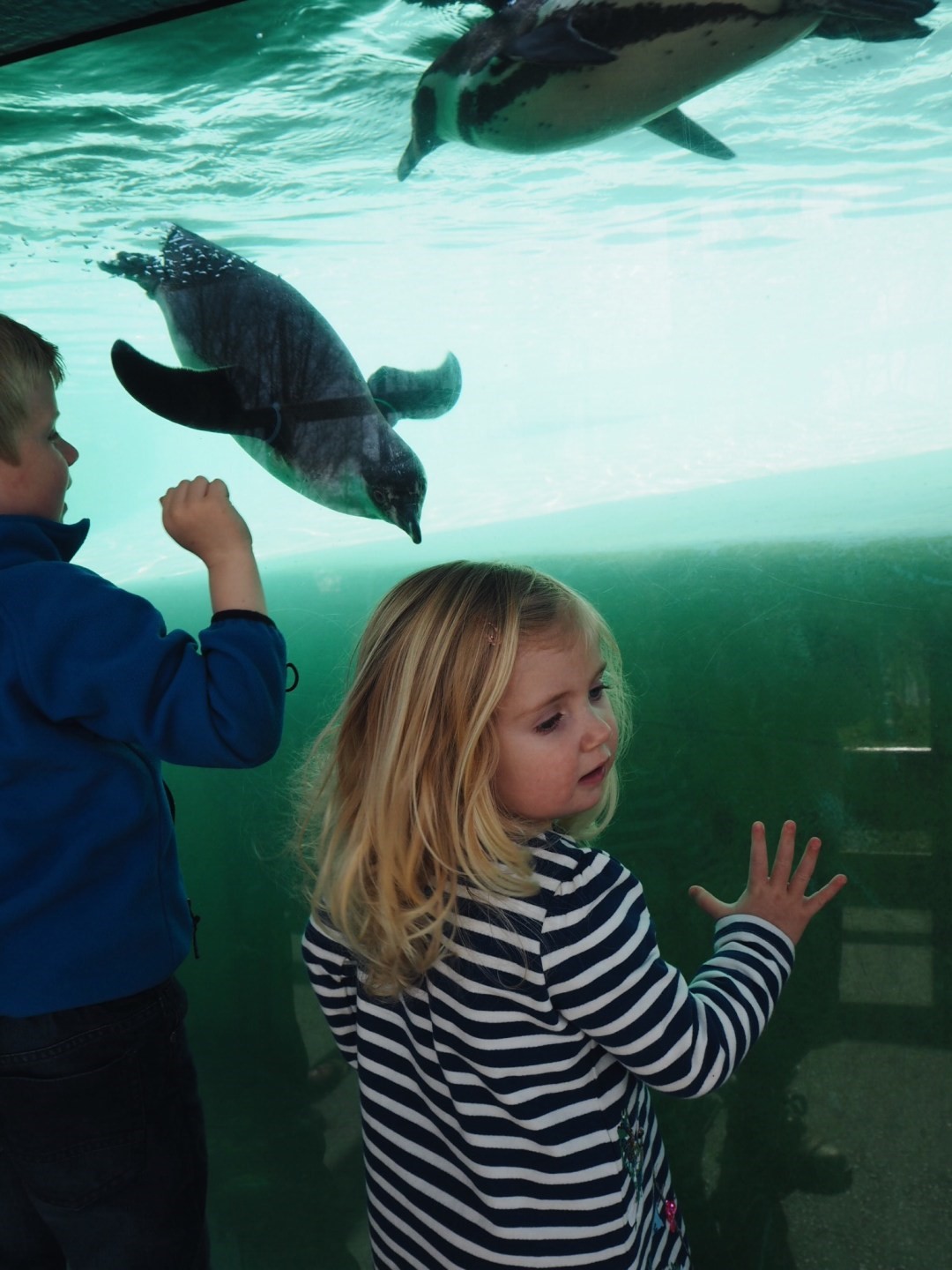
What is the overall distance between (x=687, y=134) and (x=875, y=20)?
278 millimetres

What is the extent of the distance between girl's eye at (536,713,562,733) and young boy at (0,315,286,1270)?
26 cm

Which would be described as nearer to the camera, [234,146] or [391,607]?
[391,607]

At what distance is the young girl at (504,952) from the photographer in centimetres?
80

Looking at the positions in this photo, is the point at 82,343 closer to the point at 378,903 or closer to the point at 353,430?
the point at 353,430

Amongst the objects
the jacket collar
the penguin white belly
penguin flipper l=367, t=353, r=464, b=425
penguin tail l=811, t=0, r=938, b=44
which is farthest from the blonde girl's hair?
penguin tail l=811, t=0, r=938, b=44

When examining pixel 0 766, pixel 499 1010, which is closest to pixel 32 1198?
pixel 0 766

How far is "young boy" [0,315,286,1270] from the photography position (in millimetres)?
888

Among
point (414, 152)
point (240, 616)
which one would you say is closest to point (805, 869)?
point (240, 616)

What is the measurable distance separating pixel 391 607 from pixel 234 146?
44.8 inches

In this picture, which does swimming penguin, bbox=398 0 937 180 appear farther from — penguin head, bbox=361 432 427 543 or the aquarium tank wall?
penguin head, bbox=361 432 427 543

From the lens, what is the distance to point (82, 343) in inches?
69.6

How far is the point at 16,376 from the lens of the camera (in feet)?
3.38

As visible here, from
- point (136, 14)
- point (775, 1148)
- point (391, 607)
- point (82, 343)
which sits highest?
point (136, 14)

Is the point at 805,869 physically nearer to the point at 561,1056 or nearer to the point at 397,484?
the point at 561,1056
